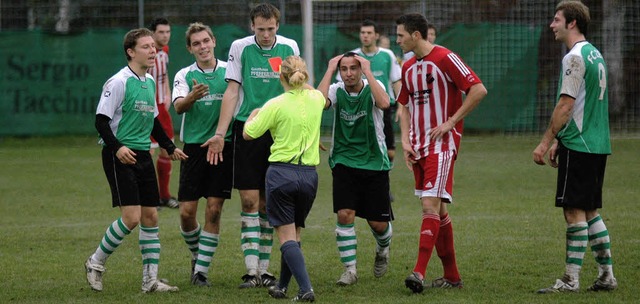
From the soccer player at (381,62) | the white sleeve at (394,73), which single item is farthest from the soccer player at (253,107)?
the white sleeve at (394,73)

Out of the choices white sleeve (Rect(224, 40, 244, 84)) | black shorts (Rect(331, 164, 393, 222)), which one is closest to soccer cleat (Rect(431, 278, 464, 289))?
black shorts (Rect(331, 164, 393, 222))

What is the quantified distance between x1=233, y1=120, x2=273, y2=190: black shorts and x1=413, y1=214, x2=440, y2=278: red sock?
1.40 metres

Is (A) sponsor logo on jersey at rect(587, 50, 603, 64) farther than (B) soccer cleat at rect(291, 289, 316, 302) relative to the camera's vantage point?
Yes

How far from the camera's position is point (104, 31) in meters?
22.0

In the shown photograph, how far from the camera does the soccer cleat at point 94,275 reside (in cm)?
804

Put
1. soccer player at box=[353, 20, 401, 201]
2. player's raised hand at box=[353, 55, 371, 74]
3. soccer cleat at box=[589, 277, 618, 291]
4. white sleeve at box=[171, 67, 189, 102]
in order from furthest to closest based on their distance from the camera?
1. soccer player at box=[353, 20, 401, 201]
2. white sleeve at box=[171, 67, 189, 102]
3. player's raised hand at box=[353, 55, 371, 74]
4. soccer cleat at box=[589, 277, 618, 291]

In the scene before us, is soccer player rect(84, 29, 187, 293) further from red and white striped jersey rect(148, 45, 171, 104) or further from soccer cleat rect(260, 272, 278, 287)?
red and white striped jersey rect(148, 45, 171, 104)

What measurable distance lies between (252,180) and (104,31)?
47.7 ft

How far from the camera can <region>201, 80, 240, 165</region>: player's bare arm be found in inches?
321

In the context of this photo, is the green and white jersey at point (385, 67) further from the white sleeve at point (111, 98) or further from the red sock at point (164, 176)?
the white sleeve at point (111, 98)

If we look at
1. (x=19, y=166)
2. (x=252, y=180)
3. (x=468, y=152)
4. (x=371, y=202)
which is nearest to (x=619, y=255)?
(x=371, y=202)

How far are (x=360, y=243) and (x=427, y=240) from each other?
2758 millimetres

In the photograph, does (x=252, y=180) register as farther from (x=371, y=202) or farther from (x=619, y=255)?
(x=619, y=255)

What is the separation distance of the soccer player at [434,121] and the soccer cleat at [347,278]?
655mm
